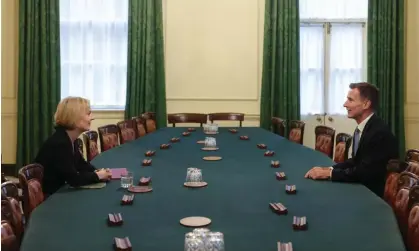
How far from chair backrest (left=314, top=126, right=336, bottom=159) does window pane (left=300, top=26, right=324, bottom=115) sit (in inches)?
106

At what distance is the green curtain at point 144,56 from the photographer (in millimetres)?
7152

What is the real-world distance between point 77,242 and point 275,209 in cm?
79

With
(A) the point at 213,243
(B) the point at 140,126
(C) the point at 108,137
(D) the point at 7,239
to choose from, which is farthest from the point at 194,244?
(B) the point at 140,126

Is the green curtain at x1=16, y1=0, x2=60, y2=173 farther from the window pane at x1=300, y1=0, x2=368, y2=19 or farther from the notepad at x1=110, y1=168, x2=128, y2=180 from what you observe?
the notepad at x1=110, y1=168, x2=128, y2=180

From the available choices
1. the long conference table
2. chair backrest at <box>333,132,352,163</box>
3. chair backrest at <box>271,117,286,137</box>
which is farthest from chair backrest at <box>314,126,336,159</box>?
chair backrest at <box>271,117,286,137</box>

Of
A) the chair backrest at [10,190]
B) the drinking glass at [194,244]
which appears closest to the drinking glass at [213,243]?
the drinking glass at [194,244]

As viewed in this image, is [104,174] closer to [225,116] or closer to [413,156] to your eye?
[413,156]

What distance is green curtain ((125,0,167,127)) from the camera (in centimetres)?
715

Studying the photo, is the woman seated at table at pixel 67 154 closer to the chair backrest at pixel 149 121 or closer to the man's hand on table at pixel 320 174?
the man's hand on table at pixel 320 174

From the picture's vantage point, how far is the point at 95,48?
24.2 ft

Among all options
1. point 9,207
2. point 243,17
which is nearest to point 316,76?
point 243,17

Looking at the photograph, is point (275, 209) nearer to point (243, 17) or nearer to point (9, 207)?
point (9, 207)

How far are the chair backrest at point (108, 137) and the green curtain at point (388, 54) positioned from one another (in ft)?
13.0

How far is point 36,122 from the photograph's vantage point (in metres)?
7.22
